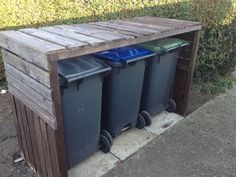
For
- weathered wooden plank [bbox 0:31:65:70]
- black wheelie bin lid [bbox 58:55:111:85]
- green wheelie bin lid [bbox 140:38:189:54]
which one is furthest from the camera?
green wheelie bin lid [bbox 140:38:189:54]

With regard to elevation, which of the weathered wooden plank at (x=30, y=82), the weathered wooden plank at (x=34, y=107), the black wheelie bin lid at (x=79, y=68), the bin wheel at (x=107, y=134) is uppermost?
the black wheelie bin lid at (x=79, y=68)

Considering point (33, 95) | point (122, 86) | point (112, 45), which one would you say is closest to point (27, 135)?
point (33, 95)

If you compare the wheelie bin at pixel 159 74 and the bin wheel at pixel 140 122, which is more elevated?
the wheelie bin at pixel 159 74

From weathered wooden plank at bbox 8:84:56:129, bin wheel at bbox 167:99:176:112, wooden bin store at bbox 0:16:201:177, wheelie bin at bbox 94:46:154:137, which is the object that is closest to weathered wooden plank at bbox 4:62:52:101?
wooden bin store at bbox 0:16:201:177

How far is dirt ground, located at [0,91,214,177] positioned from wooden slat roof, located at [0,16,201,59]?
1.30m

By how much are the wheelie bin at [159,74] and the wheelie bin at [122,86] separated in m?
0.17

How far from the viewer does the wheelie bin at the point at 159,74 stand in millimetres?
3105

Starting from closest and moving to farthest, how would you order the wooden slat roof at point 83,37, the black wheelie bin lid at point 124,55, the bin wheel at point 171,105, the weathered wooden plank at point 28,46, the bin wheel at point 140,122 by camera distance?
the weathered wooden plank at point 28,46 → the wooden slat roof at point 83,37 → the black wheelie bin lid at point 124,55 → the bin wheel at point 140,122 → the bin wheel at point 171,105

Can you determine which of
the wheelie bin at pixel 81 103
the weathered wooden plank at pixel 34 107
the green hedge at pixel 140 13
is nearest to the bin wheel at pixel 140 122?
the wheelie bin at pixel 81 103

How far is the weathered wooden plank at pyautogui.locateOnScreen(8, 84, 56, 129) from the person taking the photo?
2.00m

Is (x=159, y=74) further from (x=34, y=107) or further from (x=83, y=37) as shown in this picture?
(x=34, y=107)

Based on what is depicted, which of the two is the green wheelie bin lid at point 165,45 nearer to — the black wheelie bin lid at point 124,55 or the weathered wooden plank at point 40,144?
the black wheelie bin lid at point 124,55

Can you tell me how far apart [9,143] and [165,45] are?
7.44 feet

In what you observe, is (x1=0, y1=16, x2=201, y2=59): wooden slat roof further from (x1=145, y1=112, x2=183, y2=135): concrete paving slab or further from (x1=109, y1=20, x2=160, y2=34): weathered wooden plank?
(x1=145, y1=112, x2=183, y2=135): concrete paving slab
